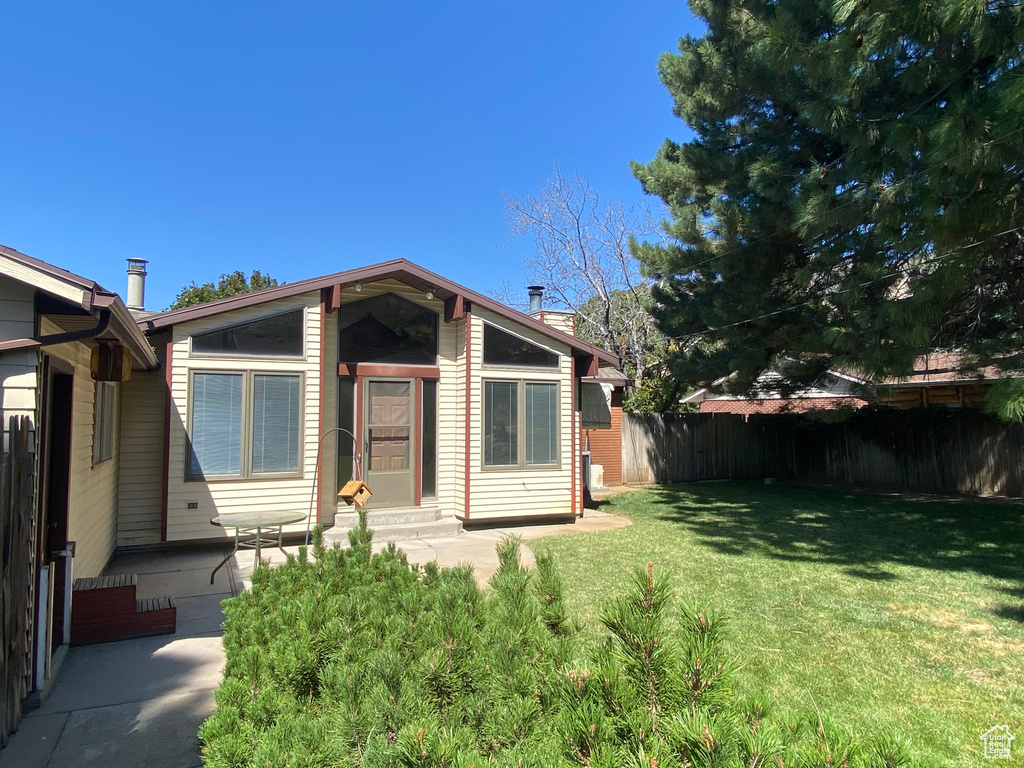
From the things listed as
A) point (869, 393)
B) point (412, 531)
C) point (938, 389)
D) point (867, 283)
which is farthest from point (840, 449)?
point (412, 531)

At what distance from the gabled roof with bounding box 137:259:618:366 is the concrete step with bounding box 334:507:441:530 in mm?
3230

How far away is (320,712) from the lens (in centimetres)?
207

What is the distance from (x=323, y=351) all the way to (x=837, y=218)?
286 inches

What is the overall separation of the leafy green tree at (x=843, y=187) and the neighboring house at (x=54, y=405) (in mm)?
6852

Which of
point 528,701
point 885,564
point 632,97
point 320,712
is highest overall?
point 632,97

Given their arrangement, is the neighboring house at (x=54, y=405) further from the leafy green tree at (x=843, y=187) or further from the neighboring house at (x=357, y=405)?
the leafy green tree at (x=843, y=187)

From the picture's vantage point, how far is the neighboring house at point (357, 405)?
788 cm

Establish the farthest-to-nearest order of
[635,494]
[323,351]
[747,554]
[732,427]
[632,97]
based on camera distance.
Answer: [632,97] < [732,427] < [635,494] < [323,351] < [747,554]

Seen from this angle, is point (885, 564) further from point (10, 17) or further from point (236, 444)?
point (10, 17)

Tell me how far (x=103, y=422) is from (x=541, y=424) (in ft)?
19.5

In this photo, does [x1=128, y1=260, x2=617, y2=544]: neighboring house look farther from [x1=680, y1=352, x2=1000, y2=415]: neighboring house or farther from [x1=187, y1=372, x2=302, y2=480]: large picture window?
[x1=680, y1=352, x2=1000, y2=415]: neighboring house

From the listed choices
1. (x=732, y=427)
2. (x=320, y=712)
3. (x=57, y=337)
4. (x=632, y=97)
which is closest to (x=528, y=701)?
(x=320, y=712)

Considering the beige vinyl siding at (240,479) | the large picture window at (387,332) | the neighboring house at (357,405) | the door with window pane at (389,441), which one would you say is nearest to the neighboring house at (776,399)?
the neighboring house at (357,405)

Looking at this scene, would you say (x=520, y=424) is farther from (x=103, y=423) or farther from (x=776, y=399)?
(x=776, y=399)
